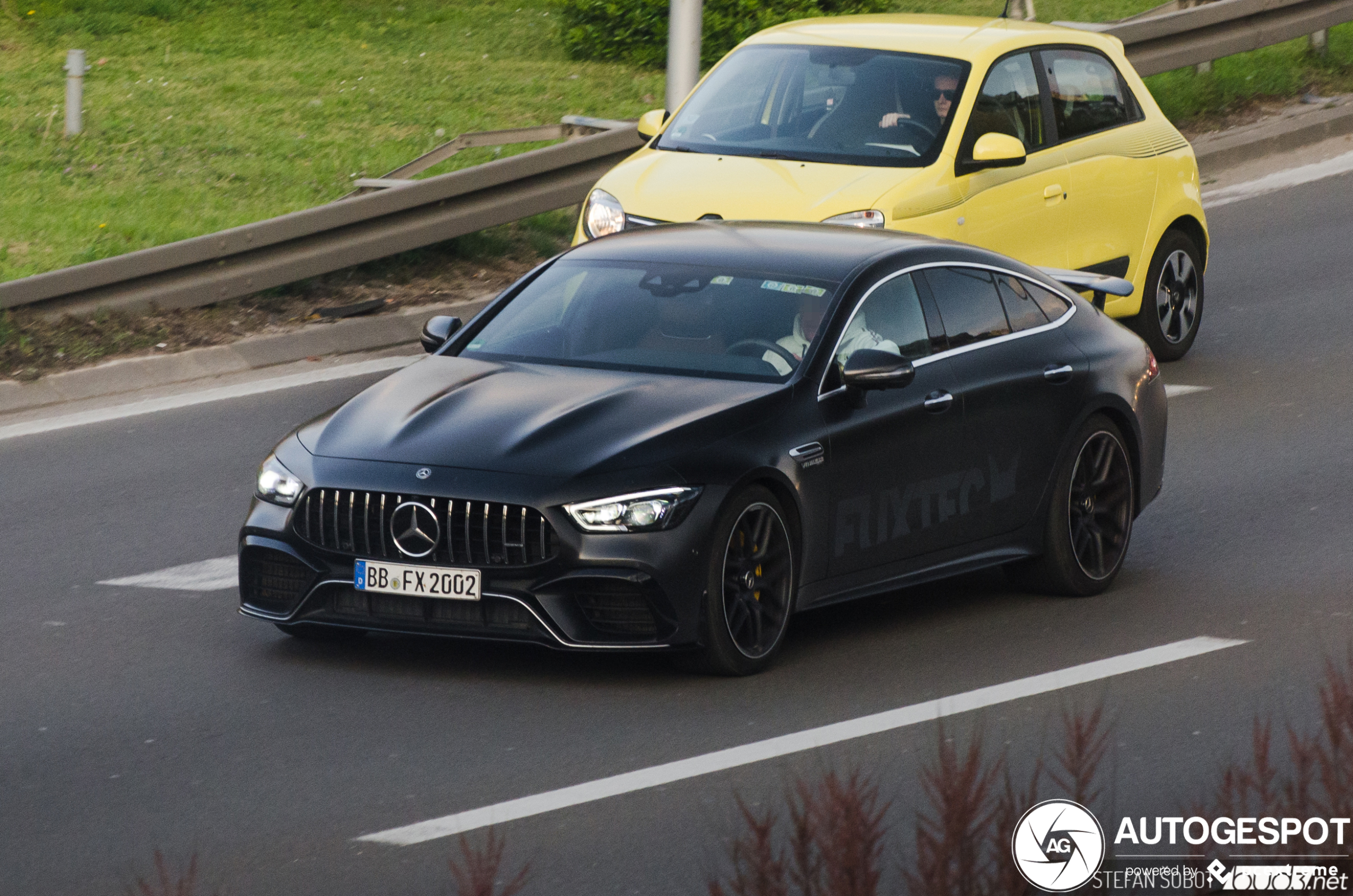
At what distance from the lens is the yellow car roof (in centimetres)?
1328

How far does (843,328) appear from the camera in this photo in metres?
8.73

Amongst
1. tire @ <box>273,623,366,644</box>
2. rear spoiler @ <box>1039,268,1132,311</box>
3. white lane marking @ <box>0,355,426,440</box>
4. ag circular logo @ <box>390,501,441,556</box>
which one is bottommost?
white lane marking @ <box>0,355,426,440</box>

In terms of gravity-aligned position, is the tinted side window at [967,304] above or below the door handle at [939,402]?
above

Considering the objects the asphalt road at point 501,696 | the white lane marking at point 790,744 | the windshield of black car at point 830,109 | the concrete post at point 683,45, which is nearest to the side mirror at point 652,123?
the windshield of black car at point 830,109

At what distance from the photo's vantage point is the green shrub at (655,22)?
20.4 meters

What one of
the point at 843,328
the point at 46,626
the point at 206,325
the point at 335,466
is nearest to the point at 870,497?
the point at 843,328

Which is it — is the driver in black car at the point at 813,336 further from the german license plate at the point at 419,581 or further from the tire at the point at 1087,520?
the german license plate at the point at 419,581

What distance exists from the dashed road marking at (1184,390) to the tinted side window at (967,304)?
3921mm

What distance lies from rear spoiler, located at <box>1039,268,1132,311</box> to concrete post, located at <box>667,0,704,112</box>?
6188 millimetres

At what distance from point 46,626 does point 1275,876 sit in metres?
5.69

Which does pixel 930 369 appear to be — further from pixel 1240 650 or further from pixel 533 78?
pixel 533 78

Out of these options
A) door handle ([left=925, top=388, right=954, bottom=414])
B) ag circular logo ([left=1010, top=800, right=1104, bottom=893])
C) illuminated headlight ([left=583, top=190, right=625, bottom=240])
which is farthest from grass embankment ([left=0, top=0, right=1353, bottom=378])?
ag circular logo ([left=1010, top=800, right=1104, bottom=893])

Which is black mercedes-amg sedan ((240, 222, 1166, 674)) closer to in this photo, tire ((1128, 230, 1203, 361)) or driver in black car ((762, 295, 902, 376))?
driver in black car ((762, 295, 902, 376))

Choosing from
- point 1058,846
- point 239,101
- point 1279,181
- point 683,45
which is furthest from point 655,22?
point 1058,846
